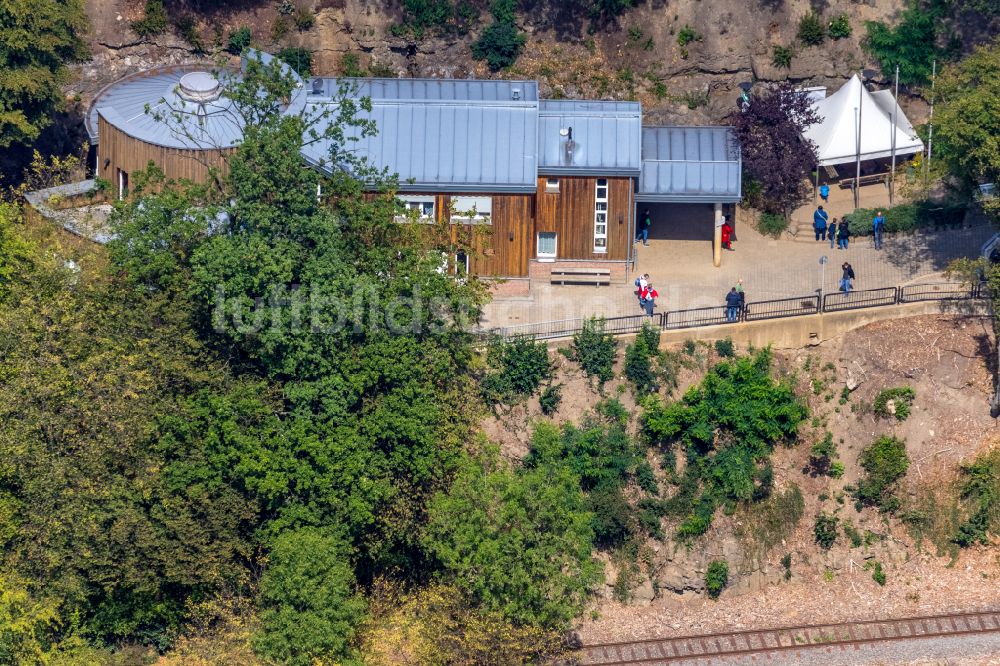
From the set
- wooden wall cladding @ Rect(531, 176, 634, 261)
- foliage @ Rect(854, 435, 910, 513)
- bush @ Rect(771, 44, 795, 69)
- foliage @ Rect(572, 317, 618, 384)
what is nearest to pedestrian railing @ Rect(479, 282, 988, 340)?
foliage @ Rect(572, 317, 618, 384)

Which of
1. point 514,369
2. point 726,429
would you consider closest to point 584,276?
point 514,369

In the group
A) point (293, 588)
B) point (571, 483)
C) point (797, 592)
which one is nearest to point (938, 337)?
point (797, 592)

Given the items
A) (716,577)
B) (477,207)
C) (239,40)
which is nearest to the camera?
(716,577)

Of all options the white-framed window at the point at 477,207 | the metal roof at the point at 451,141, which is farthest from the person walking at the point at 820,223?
the white-framed window at the point at 477,207

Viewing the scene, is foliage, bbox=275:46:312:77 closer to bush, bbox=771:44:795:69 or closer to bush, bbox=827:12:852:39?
bush, bbox=771:44:795:69

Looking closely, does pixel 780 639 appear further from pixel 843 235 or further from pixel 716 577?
pixel 843 235

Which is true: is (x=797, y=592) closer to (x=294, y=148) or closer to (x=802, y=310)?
(x=802, y=310)
